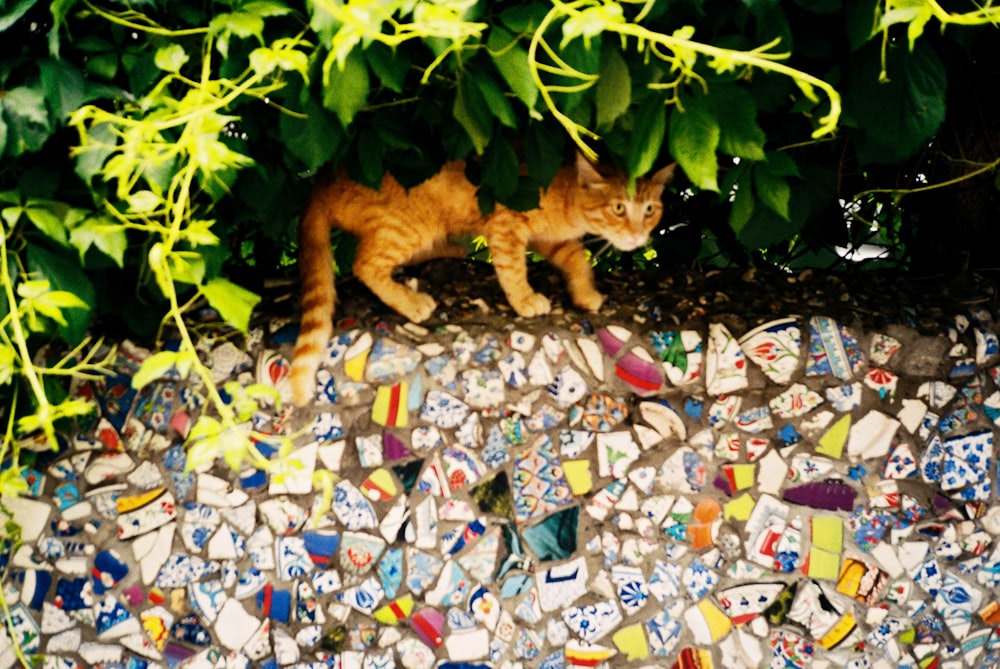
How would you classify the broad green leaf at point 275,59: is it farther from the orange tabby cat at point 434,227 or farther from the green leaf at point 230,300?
the orange tabby cat at point 434,227

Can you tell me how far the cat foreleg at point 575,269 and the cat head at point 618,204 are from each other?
5 cm

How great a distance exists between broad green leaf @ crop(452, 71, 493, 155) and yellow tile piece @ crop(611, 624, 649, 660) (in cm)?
93

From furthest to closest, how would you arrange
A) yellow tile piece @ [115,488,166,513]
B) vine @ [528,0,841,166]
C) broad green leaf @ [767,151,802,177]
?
yellow tile piece @ [115,488,166,513], broad green leaf @ [767,151,802,177], vine @ [528,0,841,166]

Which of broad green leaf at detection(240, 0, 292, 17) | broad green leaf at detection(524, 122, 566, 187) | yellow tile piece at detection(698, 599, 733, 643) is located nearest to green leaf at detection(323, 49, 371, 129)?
broad green leaf at detection(240, 0, 292, 17)

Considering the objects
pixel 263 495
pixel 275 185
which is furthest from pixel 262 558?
pixel 275 185

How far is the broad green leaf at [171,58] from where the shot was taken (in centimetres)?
125

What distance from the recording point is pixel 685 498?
5.68 ft

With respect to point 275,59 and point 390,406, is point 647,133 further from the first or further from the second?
point 390,406

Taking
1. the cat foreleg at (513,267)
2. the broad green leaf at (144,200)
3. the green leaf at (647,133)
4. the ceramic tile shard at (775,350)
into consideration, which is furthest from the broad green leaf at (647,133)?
the broad green leaf at (144,200)

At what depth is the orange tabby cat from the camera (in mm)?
1698

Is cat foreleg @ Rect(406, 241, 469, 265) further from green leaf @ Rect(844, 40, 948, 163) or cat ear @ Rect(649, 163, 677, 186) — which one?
green leaf @ Rect(844, 40, 948, 163)

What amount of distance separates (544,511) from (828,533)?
538mm

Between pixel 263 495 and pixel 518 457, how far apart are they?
462 millimetres

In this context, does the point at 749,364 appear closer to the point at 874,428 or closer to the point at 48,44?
the point at 874,428
